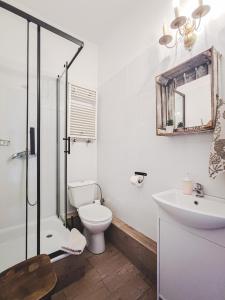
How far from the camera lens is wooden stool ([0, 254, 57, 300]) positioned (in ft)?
2.55

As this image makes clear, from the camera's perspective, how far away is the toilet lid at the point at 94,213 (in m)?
1.68

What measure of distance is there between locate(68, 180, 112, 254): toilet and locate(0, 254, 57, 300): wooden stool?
693mm

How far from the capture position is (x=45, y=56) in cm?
202

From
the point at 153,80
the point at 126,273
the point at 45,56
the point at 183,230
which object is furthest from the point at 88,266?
the point at 45,56

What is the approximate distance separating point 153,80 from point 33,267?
5.95 feet

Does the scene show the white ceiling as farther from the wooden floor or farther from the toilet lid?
the wooden floor

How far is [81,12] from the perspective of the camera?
1.89m

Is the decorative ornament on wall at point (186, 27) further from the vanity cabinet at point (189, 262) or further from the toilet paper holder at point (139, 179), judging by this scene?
the vanity cabinet at point (189, 262)

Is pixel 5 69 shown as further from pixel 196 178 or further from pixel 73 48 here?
pixel 196 178

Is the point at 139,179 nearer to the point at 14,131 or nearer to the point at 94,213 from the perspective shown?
the point at 94,213

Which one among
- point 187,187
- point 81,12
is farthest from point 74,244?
point 81,12

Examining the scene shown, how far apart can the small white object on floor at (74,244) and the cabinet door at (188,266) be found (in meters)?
0.72

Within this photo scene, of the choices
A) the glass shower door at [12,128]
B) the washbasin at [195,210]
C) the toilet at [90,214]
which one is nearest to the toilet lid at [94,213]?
the toilet at [90,214]

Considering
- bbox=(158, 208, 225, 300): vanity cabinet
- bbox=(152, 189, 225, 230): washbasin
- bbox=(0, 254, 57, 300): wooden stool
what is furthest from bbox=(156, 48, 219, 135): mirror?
bbox=(0, 254, 57, 300): wooden stool
